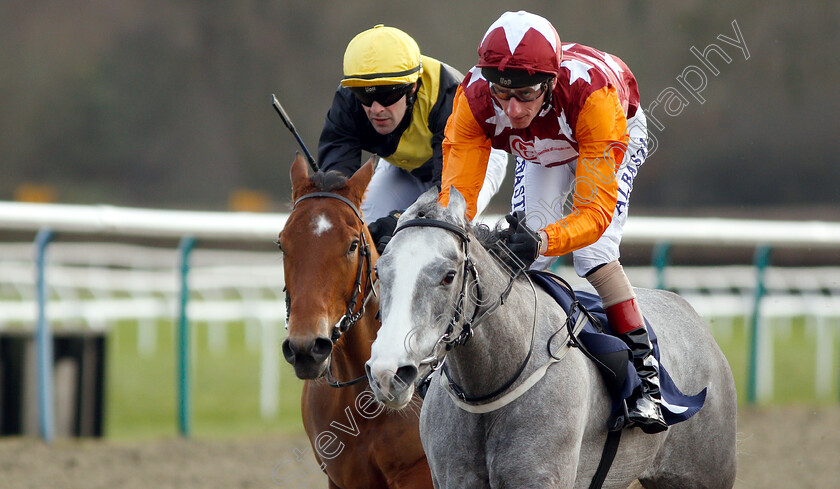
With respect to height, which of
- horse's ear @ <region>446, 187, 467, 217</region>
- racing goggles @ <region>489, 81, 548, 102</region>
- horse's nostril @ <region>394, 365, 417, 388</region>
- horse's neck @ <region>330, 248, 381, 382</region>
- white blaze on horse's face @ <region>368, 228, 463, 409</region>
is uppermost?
racing goggles @ <region>489, 81, 548, 102</region>

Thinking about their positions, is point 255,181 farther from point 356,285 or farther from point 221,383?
point 356,285

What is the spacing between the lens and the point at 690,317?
395 centimetres

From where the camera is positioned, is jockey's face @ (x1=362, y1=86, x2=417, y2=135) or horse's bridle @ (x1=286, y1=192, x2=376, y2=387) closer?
horse's bridle @ (x1=286, y1=192, x2=376, y2=387)

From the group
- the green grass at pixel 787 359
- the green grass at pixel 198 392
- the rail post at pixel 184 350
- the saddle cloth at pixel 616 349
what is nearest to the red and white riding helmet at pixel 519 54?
the saddle cloth at pixel 616 349

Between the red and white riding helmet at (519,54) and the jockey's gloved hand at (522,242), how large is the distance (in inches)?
16.3

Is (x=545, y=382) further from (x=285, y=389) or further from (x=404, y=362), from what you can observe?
(x=285, y=389)

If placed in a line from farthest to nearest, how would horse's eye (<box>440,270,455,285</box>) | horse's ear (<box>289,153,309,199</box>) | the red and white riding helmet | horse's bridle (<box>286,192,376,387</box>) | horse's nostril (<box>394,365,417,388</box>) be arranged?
1. horse's ear (<box>289,153,309,199</box>)
2. horse's bridle (<box>286,192,376,387</box>)
3. the red and white riding helmet
4. horse's eye (<box>440,270,455,285</box>)
5. horse's nostril (<box>394,365,417,388</box>)

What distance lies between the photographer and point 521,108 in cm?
303

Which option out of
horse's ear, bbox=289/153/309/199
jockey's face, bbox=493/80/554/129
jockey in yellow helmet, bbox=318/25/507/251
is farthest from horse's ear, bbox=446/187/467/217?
horse's ear, bbox=289/153/309/199

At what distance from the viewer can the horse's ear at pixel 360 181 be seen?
11.8ft

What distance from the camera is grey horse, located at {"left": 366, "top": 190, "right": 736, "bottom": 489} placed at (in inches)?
97.6

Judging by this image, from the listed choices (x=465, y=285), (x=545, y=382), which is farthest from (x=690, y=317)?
(x=465, y=285)

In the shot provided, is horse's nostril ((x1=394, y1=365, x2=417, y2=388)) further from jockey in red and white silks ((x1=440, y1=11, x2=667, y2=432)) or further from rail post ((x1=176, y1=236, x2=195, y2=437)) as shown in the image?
rail post ((x1=176, y1=236, x2=195, y2=437))

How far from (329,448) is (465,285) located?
1.32 metres
